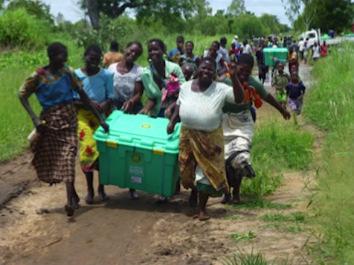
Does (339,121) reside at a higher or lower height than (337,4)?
lower

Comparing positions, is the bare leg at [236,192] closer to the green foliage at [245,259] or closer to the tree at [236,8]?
the green foliage at [245,259]

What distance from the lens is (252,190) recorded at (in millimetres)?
6984

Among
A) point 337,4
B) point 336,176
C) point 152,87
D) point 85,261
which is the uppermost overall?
point 337,4

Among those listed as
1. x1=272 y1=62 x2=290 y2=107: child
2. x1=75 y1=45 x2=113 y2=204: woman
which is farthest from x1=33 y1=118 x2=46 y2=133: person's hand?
x1=272 y1=62 x2=290 y2=107: child

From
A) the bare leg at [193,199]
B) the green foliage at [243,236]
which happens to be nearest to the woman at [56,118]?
the bare leg at [193,199]

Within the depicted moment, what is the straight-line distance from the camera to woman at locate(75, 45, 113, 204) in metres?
6.44

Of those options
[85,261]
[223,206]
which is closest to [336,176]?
[223,206]

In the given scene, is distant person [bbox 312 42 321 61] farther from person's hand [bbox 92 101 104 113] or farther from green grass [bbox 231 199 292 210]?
person's hand [bbox 92 101 104 113]

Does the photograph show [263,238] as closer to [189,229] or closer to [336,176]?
[189,229]

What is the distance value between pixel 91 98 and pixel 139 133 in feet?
2.35

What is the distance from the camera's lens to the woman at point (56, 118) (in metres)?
5.90

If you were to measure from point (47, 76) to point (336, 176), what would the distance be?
2865 millimetres

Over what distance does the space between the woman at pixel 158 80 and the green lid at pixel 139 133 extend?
0.46m

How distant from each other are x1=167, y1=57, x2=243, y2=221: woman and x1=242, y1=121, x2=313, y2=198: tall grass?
128 centimetres
